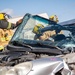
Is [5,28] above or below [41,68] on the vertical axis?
above

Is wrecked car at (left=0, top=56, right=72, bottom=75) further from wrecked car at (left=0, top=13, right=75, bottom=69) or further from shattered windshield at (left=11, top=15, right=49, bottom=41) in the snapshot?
shattered windshield at (left=11, top=15, right=49, bottom=41)

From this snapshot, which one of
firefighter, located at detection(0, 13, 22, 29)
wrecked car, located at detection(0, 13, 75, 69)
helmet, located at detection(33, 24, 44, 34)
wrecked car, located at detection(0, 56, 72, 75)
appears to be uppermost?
firefighter, located at detection(0, 13, 22, 29)

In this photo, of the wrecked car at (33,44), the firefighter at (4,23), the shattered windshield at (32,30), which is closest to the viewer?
the wrecked car at (33,44)

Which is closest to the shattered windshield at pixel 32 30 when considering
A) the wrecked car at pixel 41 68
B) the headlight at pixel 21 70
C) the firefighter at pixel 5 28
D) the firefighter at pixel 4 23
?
the wrecked car at pixel 41 68

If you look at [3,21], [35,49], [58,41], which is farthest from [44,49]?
[3,21]

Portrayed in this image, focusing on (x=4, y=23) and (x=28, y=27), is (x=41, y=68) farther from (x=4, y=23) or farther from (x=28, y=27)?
(x=4, y=23)

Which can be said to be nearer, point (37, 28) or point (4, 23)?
point (37, 28)

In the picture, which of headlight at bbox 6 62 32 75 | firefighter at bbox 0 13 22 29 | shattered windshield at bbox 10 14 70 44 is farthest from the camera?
firefighter at bbox 0 13 22 29

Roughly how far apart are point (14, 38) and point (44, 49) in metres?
0.88

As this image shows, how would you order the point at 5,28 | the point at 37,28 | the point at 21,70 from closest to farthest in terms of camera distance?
the point at 21,70 → the point at 37,28 → the point at 5,28

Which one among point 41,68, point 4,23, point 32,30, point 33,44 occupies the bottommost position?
point 41,68

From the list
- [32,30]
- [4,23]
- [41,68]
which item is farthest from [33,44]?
[4,23]

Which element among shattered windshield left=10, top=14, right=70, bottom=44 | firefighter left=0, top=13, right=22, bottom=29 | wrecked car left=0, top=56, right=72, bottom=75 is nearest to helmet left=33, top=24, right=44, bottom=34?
shattered windshield left=10, top=14, right=70, bottom=44

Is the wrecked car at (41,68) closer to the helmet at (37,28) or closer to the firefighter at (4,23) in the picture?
the helmet at (37,28)
